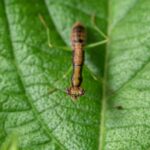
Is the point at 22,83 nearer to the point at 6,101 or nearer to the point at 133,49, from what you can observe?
the point at 6,101

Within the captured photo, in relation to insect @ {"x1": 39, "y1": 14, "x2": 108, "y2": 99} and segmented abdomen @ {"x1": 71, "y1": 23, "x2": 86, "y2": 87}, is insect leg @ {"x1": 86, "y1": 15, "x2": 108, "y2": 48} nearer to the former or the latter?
insect @ {"x1": 39, "y1": 14, "x2": 108, "y2": 99}

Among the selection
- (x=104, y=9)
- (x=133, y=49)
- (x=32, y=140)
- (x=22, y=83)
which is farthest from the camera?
(x=104, y=9)

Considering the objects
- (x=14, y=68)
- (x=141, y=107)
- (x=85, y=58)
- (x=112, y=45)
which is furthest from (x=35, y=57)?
(x=141, y=107)

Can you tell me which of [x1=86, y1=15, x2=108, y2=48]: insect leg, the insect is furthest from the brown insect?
[x1=86, y1=15, x2=108, y2=48]: insect leg

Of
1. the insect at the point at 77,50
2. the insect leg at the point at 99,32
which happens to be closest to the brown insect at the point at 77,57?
the insect at the point at 77,50

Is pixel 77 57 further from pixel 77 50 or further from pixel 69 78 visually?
pixel 69 78

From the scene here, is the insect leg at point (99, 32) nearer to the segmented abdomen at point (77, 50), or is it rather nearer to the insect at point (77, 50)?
the insect at point (77, 50)

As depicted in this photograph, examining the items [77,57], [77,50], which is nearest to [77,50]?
[77,50]

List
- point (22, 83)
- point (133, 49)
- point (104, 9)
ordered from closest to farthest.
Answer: point (22, 83)
point (133, 49)
point (104, 9)
